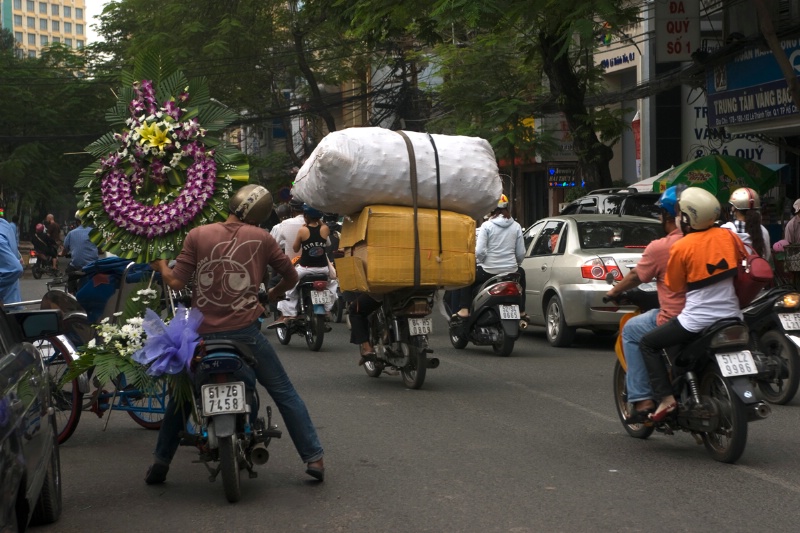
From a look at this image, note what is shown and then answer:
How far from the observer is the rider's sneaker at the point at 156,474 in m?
6.30

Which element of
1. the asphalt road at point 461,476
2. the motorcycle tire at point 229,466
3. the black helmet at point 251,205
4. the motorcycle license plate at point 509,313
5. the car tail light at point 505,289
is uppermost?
the black helmet at point 251,205

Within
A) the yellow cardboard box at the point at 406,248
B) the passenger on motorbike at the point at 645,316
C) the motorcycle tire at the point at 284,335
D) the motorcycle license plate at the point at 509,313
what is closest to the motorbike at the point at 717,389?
the passenger on motorbike at the point at 645,316

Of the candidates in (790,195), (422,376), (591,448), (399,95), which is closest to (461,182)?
(422,376)

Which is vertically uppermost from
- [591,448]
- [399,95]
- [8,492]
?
[399,95]

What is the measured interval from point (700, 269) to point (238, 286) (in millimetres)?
2613

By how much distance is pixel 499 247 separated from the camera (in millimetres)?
13023

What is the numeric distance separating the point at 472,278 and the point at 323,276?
4151 millimetres

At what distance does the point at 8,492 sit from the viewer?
3.85m

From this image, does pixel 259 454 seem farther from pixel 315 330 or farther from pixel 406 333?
pixel 315 330

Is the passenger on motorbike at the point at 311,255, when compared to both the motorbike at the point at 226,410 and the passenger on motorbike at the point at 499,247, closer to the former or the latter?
the passenger on motorbike at the point at 499,247

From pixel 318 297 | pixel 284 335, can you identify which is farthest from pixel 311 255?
pixel 284 335

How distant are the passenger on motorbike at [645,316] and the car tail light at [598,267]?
5.74m

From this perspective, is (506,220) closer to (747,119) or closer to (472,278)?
(472,278)

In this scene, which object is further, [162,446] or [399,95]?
[399,95]
